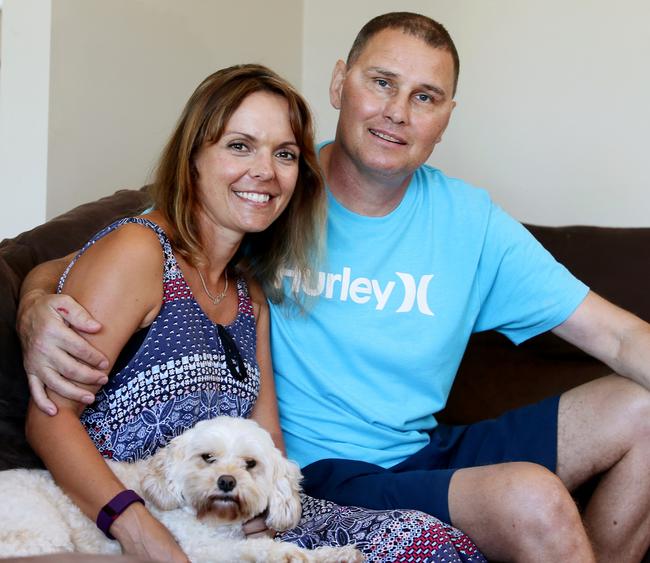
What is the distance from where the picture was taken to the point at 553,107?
3295 millimetres

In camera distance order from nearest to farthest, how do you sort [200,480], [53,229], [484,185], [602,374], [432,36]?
1. [200,480]
2. [53,229]
3. [432,36]
4. [602,374]
5. [484,185]

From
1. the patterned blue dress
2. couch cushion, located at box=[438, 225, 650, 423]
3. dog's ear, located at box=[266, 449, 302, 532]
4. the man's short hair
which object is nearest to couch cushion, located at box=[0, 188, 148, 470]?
the patterned blue dress

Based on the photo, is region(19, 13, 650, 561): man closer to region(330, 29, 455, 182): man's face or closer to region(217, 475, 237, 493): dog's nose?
region(330, 29, 455, 182): man's face

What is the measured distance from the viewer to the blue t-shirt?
7.06 feet

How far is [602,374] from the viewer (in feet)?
8.45

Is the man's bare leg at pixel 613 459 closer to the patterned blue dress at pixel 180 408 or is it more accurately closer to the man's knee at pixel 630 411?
the man's knee at pixel 630 411

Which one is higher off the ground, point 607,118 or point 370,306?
point 607,118

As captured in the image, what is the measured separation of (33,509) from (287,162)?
33.6 inches

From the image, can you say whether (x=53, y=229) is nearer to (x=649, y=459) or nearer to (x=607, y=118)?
(x=649, y=459)

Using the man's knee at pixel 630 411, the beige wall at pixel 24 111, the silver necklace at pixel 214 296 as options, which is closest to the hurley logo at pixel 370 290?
the silver necklace at pixel 214 296

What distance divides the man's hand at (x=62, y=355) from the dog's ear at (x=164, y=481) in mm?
165

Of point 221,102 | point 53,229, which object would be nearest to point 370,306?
point 221,102

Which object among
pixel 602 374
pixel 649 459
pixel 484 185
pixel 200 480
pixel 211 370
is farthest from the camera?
pixel 484 185

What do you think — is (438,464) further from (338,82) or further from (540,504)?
(338,82)
